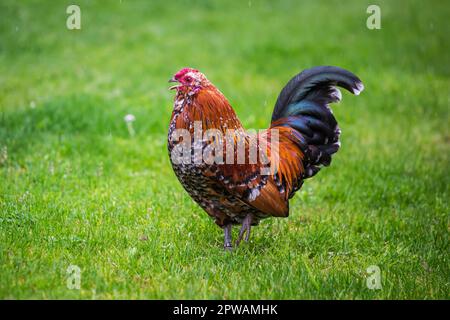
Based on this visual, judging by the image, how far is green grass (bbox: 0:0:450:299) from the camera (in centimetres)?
486

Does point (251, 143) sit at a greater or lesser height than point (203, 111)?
lesser

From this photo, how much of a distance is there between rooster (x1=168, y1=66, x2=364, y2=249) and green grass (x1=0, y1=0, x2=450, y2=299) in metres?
0.53

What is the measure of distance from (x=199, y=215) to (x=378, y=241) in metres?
1.94

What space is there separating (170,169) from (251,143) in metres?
2.76

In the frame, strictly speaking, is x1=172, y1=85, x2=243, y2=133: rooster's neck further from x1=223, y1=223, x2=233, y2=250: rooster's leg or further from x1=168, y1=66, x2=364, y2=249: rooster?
x1=223, y1=223, x2=233, y2=250: rooster's leg

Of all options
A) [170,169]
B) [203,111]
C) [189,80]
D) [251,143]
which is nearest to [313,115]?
[251,143]

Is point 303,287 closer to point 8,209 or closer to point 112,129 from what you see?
point 8,209

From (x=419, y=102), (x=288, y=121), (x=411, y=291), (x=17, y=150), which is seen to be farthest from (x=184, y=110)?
(x=419, y=102)

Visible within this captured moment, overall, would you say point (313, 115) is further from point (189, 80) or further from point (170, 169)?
point (170, 169)

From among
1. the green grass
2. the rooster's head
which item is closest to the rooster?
the rooster's head

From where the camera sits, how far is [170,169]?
7672 mm

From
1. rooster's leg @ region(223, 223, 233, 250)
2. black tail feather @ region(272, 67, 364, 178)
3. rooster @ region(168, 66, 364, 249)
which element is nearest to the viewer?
rooster @ region(168, 66, 364, 249)

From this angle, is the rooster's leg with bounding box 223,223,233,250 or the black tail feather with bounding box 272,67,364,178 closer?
the rooster's leg with bounding box 223,223,233,250
